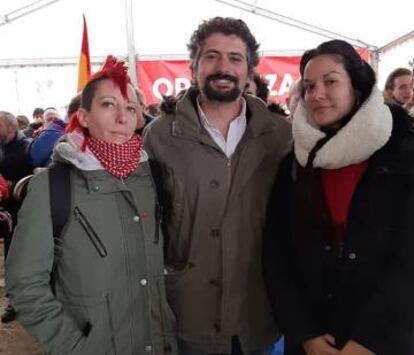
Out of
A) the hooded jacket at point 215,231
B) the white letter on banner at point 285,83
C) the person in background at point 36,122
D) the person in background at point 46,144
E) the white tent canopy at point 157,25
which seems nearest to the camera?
the hooded jacket at point 215,231

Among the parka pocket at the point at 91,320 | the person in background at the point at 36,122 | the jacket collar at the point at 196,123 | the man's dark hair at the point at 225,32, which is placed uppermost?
the man's dark hair at the point at 225,32

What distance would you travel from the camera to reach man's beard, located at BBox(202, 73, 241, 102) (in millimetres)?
1983

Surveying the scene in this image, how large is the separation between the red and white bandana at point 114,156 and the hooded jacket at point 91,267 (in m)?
0.02

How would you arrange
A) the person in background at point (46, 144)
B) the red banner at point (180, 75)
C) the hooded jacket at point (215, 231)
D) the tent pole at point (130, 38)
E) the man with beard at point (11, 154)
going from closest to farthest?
the hooded jacket at point (215, 231) < the person in background at point (46, 144) < the man with beard at point (11, 154) < the tent pole at point (130, 38) < the red banner at point (180, 75)

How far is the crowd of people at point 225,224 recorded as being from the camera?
1.54 m

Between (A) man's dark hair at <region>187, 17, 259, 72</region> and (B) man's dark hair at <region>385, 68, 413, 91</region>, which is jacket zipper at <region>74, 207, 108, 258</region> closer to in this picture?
(A) man's dark hair at <region>187, 17, 259, 72</region>

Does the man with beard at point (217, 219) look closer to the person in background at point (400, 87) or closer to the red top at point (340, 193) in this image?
the red top at point (340, 193)

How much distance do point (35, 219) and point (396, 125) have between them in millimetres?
1258

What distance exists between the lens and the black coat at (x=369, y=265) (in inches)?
60.2

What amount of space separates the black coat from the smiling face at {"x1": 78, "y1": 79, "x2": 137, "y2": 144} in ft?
2.23

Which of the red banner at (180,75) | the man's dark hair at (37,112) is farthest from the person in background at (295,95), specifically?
the man's dark hair at (37,112)

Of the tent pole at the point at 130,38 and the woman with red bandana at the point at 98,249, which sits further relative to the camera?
the tent pole at the point at 130,38

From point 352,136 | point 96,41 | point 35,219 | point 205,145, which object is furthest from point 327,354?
point 96,41

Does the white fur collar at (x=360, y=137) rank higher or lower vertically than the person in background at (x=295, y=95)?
lower
